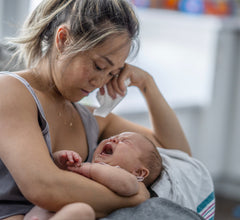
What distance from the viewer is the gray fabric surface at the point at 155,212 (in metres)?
1.22

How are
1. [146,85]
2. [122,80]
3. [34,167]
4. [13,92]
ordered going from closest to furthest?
[34,167], [13,92], [122,80], [146,85]

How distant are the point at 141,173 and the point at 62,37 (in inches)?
21.3

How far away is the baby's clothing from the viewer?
4.81 ft

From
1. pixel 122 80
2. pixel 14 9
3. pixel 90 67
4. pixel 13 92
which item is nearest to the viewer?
pixel 13 92

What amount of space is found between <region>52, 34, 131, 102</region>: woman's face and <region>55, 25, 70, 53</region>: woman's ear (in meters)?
0.04

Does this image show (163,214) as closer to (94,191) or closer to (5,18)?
(94,191)

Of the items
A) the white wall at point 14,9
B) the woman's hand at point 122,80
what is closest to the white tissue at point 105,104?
the woman's hand at point 122,80

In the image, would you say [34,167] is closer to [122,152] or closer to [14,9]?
[122,152]

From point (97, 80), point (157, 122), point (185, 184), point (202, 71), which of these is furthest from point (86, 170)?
point (202, 71)

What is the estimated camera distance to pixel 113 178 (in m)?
1.24

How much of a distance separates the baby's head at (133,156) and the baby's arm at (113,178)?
0.17 meters

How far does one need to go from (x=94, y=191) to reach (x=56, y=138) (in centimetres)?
31

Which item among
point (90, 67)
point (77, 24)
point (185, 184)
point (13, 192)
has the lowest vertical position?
point (185, 184)

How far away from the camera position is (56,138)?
1428mm
